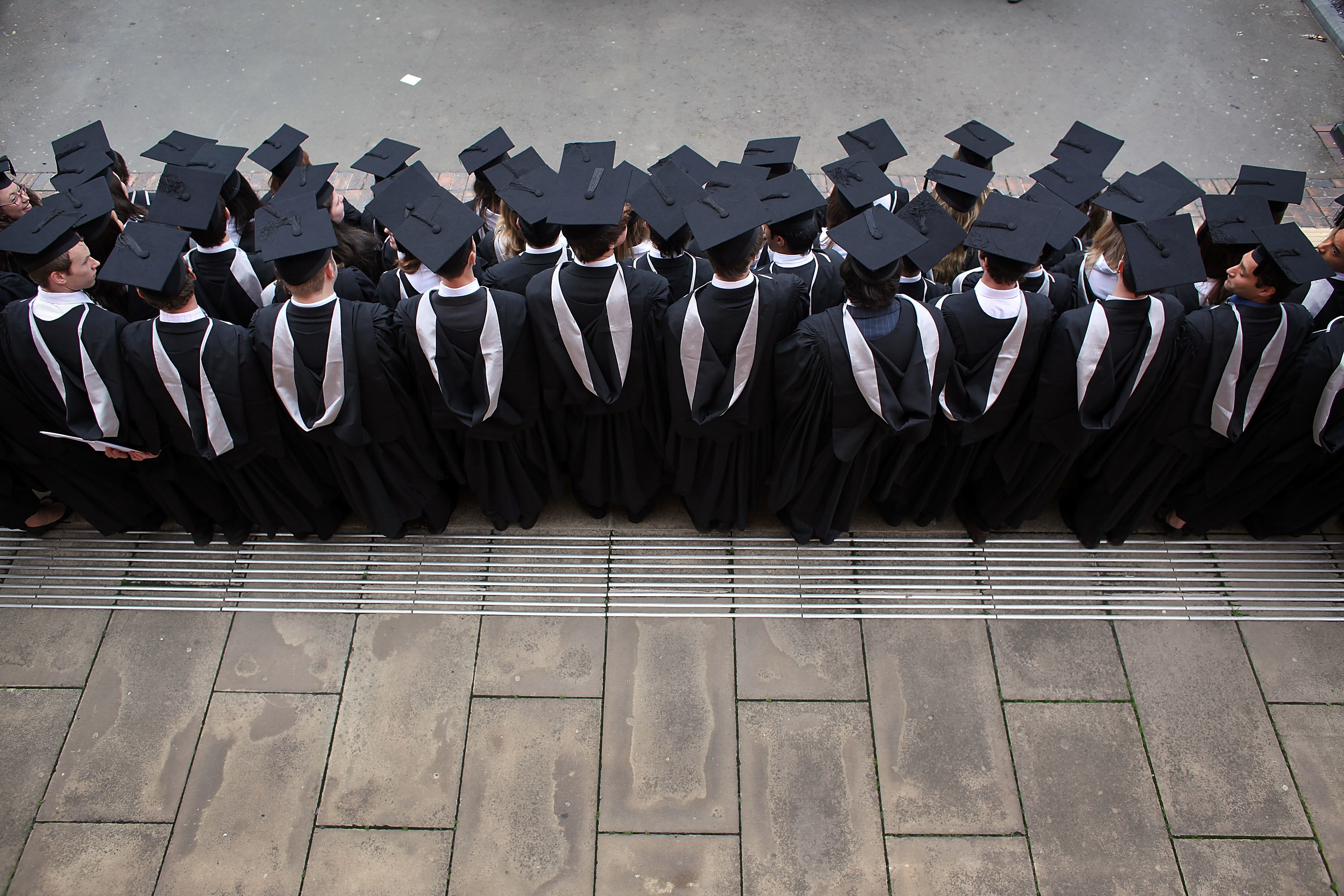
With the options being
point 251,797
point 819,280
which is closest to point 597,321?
point 819,280

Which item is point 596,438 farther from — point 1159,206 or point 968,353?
point 1159,206

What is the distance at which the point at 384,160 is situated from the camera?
170 inches

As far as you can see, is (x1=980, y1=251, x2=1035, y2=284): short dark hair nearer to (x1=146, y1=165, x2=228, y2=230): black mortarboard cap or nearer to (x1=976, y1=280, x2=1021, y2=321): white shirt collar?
(x1=976, y1=280, x2=1021, y2=321): white shirt collar

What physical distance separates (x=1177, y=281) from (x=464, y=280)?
268 cm

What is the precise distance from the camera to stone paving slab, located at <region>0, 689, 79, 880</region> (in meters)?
3.09

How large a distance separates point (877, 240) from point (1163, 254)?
108cm

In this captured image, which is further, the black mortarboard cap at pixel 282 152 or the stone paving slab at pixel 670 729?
the black mortarboard cap at pixel 282 152

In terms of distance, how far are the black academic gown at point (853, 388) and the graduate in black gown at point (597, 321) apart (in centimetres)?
57

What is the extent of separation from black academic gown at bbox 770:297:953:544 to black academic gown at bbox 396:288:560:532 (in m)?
1.07

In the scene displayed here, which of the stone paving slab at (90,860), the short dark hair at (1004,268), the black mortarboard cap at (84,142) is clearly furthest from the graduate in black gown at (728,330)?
the black mortarboard cap at (84,142)

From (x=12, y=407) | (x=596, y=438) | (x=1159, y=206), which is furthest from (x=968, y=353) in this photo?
(x=12, y=407)

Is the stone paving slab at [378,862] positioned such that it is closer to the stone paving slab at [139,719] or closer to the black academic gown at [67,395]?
the stone paving slab at [139,719]

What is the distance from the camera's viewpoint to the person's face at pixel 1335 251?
3334 millimetres

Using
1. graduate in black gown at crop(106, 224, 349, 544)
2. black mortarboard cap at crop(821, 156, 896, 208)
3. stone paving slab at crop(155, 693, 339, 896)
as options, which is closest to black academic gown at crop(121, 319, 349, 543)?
graduate in black gown at crop(106, 224, 349, 544)
